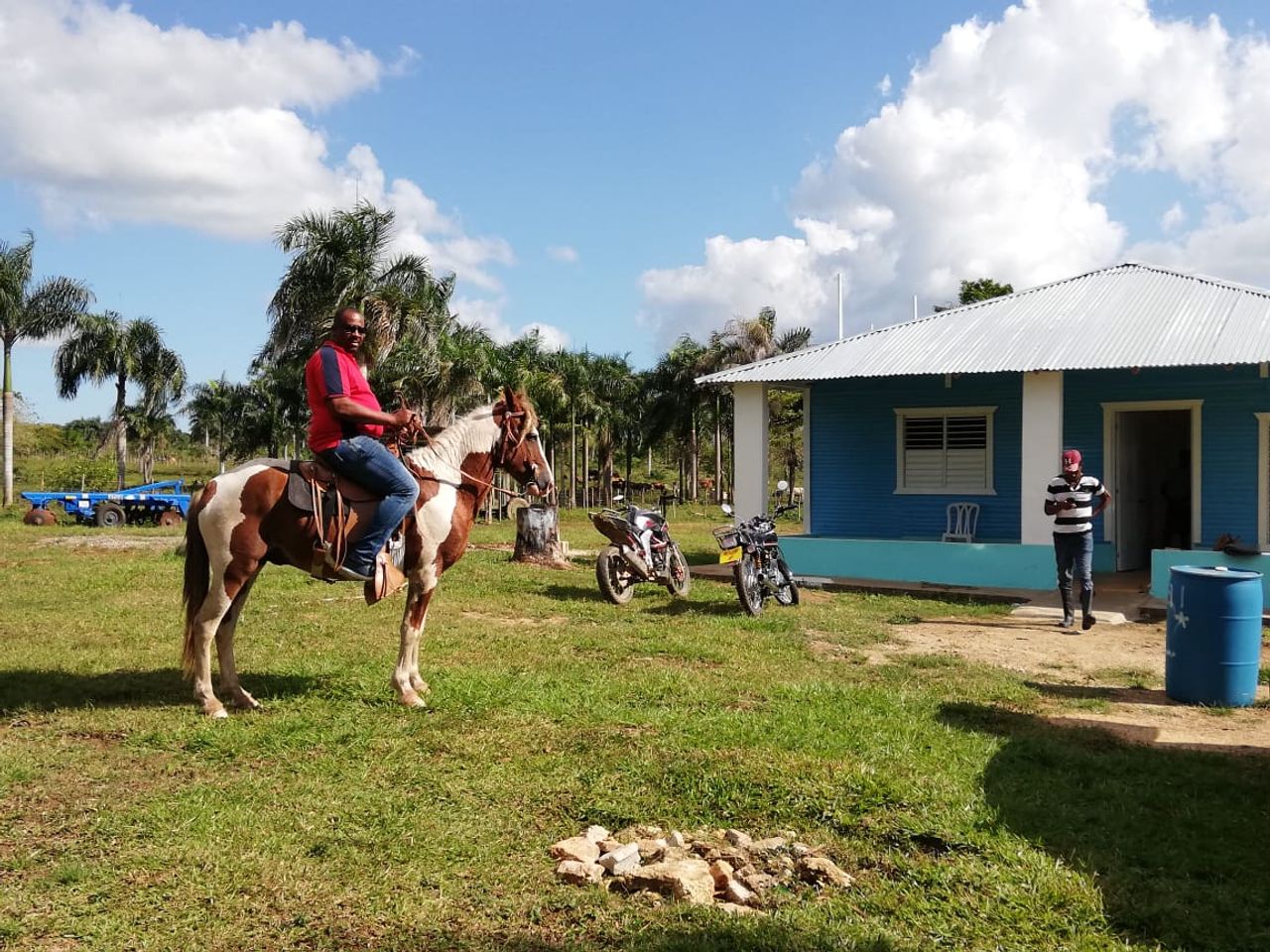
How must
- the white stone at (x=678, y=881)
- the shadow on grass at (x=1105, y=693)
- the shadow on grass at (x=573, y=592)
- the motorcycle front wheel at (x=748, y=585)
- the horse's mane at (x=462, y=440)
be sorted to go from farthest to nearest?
the shadow on grass at (x=573, y=592)
the motorcycle front wheel at (x=748, y=585)
the shadow on grass at (x=1105, y=693)
the horse's mane at (x=462, y=440)
the white stone at (x=678, y=881)

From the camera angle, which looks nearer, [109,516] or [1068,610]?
[1068,610]

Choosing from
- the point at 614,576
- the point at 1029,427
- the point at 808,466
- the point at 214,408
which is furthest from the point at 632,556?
the point at 214,408

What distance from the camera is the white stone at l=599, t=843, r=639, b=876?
3.73m

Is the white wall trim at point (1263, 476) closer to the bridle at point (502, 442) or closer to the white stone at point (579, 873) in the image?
the bridle at point (502, 442)

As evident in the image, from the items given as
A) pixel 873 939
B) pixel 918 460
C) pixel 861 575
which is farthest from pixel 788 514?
pixel 873 939

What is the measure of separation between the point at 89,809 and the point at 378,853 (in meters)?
1.50

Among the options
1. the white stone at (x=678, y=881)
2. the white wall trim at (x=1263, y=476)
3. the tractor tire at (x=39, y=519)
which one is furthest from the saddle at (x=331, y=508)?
the tractor tire at (x=39, y=519)

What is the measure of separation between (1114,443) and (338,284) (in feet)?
57.1

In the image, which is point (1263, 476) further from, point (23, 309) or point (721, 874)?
point (23, 309)

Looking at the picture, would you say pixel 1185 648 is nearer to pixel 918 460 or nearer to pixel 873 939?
pixel 873 939

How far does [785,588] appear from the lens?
35.9 ft

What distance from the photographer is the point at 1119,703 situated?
Answer: 6.83 m

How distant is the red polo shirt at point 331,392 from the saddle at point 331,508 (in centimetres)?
18

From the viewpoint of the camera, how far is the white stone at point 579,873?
371 centimetres
